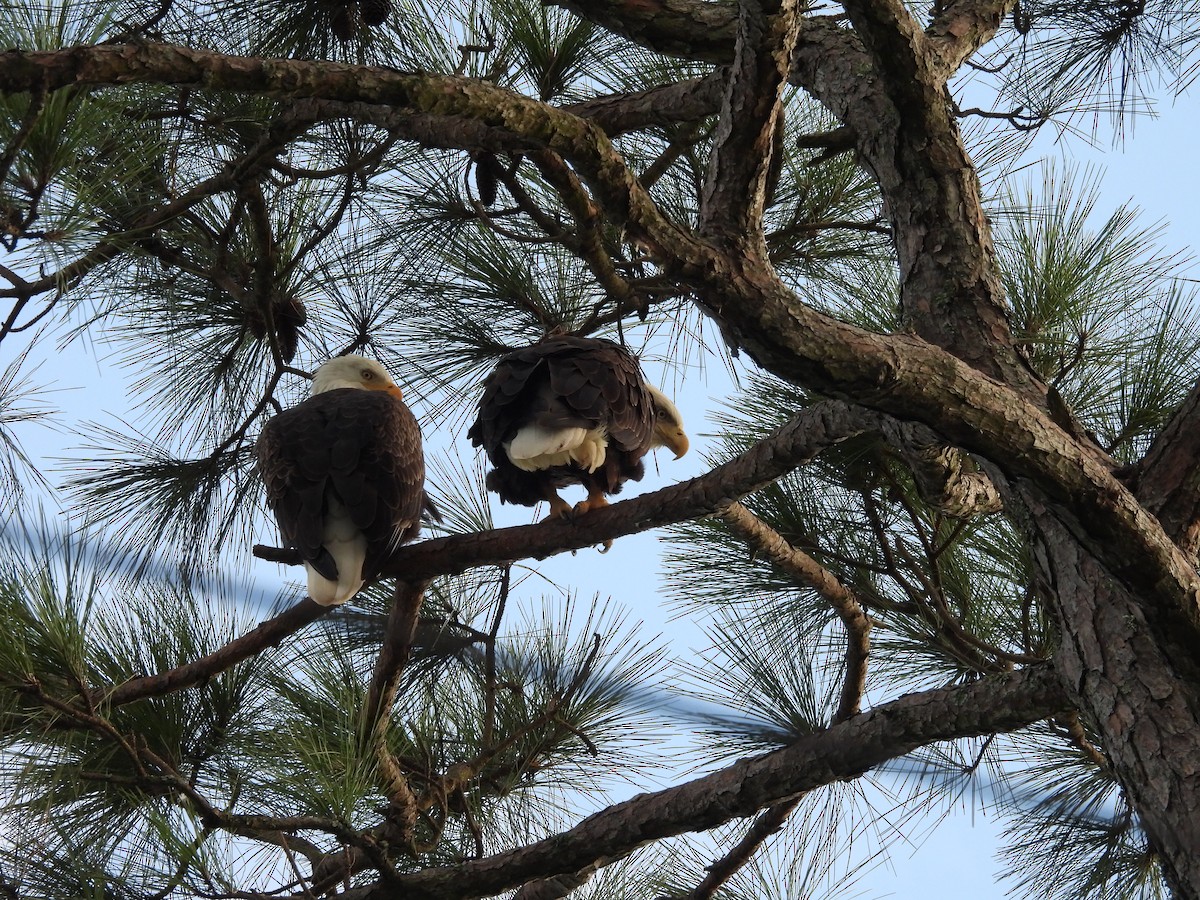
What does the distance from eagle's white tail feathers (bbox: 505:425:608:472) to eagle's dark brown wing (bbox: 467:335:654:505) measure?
0.02 m

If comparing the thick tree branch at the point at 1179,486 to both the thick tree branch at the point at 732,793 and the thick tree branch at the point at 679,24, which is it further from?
the thick tree branch at the point at 679,24

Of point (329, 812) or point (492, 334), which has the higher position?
point (492, 334)

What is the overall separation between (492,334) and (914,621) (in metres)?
1.16

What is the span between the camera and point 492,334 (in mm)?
2900

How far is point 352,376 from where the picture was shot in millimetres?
3059

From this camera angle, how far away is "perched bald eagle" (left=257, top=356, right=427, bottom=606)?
2357mm

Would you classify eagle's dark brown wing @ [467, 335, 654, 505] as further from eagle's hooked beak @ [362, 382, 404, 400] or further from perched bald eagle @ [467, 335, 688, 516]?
eagle's hooked beak @ [362, 382, 404, 400]

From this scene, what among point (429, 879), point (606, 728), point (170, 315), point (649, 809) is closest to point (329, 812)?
point (429, 879)

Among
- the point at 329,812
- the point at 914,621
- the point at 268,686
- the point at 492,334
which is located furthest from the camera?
the point at 492,334

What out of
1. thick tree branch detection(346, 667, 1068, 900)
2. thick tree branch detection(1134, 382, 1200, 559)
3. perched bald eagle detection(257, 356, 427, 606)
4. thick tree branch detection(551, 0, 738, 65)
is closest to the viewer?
thick tree branch detection(1134, 382, 1200, 559)

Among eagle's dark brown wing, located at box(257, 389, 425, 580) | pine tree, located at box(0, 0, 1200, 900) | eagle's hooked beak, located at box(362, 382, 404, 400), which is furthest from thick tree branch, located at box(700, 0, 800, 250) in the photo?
eagle's hooked beak, located at box(362, 382, 404, 400)

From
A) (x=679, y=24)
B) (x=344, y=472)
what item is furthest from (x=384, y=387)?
(x=679, y=24)

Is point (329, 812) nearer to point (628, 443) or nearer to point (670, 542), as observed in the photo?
point (628, 443)

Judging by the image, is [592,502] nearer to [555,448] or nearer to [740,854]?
[555,448]
